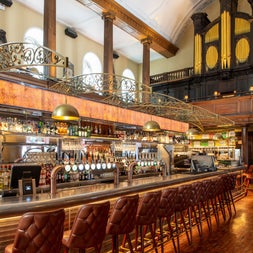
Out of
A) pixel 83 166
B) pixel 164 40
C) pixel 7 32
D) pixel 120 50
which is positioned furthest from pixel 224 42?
pixel 83 166

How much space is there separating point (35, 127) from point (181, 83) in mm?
10586

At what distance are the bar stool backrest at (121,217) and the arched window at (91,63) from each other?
978 centimetres

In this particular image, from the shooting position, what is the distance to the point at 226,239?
481 cm

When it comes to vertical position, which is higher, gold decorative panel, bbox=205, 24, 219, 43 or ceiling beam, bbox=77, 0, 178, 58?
gold decorative panel, bbox=205, 24, 219, 43

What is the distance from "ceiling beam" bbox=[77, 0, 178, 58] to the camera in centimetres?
983

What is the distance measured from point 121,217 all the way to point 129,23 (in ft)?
31.0

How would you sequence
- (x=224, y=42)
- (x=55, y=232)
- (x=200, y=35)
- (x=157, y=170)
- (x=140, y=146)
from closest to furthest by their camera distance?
1. (x=55, y=232)
2. (x=157, y=170)
3. (x=140, y=146)
4. (x=224, y=42)
5. (x=200, y=35)

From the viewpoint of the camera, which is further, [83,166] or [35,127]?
[35,127]

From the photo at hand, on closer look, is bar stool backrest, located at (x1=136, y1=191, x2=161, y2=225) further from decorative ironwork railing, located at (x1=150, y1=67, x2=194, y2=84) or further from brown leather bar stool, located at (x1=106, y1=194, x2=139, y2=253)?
decorative ironwork railing, located at (x1=150, y1=67, x2=194, y2=84)

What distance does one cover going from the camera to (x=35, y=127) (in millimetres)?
5930

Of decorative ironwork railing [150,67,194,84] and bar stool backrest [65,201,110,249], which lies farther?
decorative ironwork railing [150,67,194,84]

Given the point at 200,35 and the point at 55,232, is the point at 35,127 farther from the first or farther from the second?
the point at 200,35

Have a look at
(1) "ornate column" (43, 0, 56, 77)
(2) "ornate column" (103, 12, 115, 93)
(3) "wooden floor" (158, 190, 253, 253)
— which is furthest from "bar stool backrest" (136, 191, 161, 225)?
(2) "ornate column" (103, 12, 115, 93)

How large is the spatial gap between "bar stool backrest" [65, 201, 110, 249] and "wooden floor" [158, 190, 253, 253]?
6.09 ft
